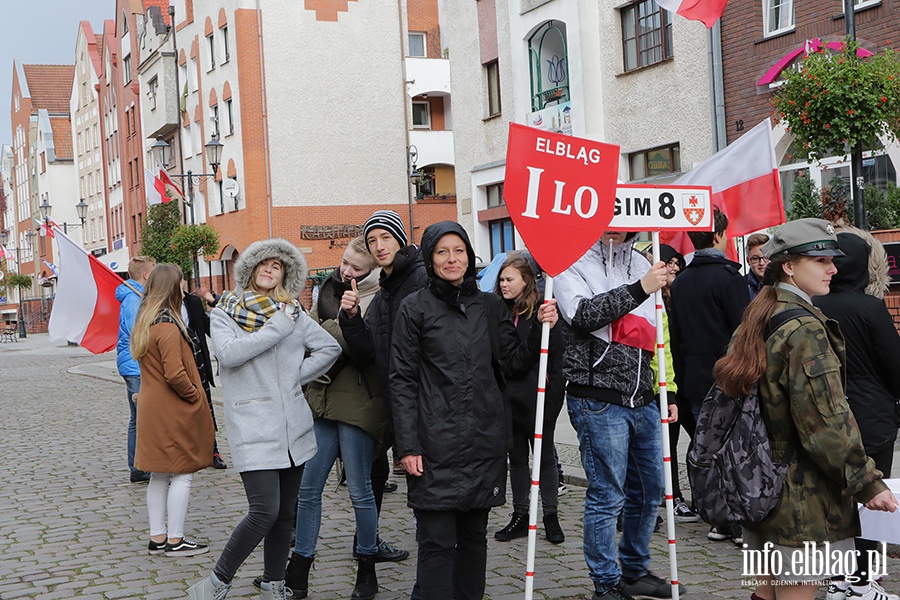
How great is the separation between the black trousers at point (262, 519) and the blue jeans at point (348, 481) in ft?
1.12

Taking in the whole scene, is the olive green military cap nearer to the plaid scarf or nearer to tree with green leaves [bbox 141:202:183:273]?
the plaid scarf

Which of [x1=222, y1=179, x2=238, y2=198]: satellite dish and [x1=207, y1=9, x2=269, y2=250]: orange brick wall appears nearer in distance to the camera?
[x1=207, y1=9, x2=269, y2=250]: orange brick wall

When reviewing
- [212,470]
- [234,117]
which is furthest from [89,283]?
[234,117]

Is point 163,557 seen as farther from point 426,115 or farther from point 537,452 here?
point 426,115

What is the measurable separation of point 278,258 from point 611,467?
1984 mm

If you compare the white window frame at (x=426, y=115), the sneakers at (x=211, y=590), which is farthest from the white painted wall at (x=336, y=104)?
the sneakers at (x=211, y=590)

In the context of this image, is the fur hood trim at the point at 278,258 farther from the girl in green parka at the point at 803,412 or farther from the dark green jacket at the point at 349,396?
the girl in green parka at the point at 803,412

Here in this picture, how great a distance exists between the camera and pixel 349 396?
19.1 ft

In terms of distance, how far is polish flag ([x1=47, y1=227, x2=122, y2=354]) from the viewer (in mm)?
9711

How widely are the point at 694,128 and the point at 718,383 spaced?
1561 centimetres

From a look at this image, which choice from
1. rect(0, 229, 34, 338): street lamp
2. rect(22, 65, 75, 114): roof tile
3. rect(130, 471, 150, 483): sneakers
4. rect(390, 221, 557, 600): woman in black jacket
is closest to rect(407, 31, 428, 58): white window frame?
rect(0, 229, 34, 338): street lamp

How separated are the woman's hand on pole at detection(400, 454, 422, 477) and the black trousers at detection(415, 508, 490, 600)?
0.61 feet

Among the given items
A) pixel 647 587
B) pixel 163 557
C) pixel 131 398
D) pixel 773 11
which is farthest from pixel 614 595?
pixel 773 11

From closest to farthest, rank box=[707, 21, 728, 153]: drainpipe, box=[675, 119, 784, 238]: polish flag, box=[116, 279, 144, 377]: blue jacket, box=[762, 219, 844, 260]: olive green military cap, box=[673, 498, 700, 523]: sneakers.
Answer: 1. box=[762, 219, 844, 260]: olive green military cap
2. box=[673, 498, 700, 523]: sneakers
3. box=[675, 119, 784, 238]: polish flag
4. box=[116, 279, 144, 377]: blue jacket
5. box=[707, 21, 728, 153]: drainpipe
